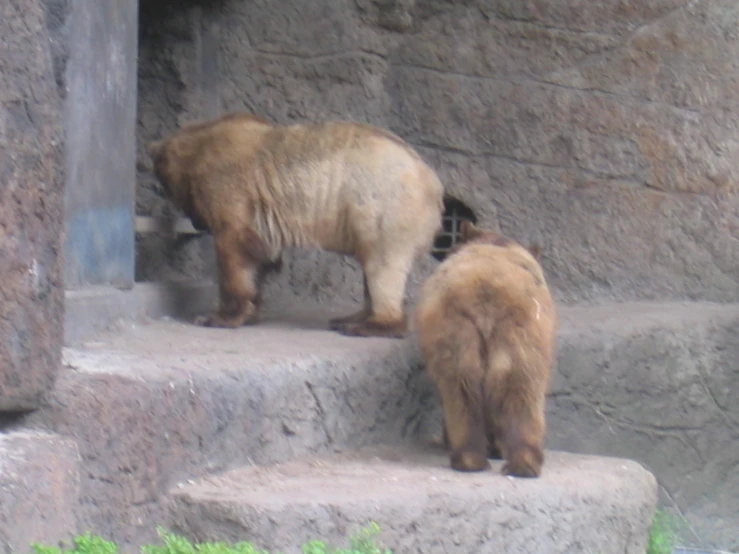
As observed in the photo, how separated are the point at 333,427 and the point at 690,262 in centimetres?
371

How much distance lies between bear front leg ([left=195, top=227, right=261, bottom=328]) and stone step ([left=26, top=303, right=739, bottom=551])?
0.52 ft

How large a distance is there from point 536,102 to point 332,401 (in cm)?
374

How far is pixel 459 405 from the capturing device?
556 cm

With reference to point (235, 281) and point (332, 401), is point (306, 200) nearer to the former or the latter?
point (235, 281)

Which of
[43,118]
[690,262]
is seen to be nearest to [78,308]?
[43,118]

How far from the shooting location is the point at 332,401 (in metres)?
5.90

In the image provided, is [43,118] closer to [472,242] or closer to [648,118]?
[472,242]

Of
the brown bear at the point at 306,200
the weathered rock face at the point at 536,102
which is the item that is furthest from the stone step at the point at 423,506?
the weathered rock face at the point at 536,102

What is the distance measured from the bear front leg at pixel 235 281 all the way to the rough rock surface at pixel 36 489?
9.61ft

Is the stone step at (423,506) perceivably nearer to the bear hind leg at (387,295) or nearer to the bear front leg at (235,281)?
the bear hind leg at (387,295)

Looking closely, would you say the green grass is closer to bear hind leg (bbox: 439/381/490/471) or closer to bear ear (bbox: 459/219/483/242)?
bear hind leg (bbox: 439/381/490/471)

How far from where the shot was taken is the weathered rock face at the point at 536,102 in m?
8.55

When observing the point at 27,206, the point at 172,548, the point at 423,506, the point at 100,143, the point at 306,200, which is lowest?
the point at 423,506

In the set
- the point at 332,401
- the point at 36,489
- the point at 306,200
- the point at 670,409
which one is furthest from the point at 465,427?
the point at 670,409
